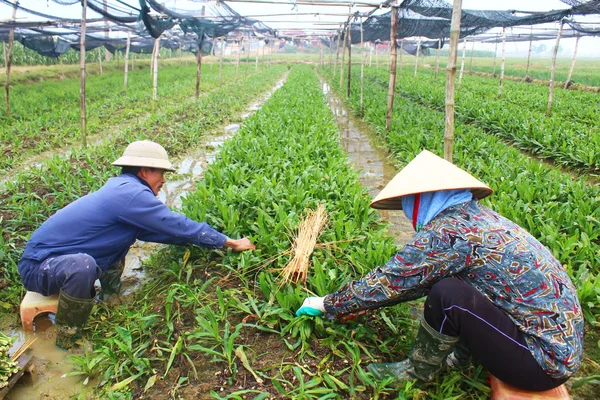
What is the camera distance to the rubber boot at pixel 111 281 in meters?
3.19

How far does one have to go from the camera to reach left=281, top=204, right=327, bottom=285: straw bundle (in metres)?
2.98

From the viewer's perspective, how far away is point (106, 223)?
9.38 ft

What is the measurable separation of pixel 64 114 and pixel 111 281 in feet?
27.3

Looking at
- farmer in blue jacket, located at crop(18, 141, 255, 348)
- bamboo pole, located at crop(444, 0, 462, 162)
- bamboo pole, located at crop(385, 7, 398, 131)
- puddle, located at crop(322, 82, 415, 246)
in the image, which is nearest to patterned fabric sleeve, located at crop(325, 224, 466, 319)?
farmer in blue jacket, located at crop(18, 141, 255, 348)

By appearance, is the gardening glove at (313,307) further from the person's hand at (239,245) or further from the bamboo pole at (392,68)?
the bamboo pole at (392,68)

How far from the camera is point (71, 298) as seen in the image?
2646 mm

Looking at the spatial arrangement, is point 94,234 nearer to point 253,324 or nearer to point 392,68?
point 253,324

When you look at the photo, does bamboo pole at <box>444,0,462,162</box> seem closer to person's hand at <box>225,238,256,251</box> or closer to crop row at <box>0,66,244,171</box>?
person's hand at <box>225,238,256,251</box>

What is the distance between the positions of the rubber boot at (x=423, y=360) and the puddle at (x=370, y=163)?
6.74 feet

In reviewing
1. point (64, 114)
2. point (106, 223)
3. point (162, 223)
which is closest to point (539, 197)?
point (162, 223)

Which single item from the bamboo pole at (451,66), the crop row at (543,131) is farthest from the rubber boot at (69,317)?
the crop row at (543,131)

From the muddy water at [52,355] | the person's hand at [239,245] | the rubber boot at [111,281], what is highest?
the person's hand at [239,245]

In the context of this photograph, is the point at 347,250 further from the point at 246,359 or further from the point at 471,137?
the point at 471,137

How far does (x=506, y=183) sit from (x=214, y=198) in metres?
3.30
